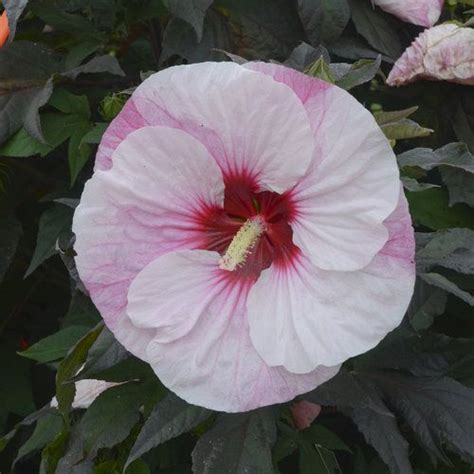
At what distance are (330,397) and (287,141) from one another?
0.85ft

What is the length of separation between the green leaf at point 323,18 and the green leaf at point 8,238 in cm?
48

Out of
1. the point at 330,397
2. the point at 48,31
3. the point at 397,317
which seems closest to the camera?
the point at 397,317

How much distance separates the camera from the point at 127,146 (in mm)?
688

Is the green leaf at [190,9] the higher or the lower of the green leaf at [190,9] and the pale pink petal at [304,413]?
the higher

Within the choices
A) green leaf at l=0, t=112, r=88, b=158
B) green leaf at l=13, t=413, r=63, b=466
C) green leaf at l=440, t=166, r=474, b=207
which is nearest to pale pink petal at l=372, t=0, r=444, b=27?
green leaf at l=440, t=166, r=474, b=207

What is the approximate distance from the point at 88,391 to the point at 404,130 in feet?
1.41

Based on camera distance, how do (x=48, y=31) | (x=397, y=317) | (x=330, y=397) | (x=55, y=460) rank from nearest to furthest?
(x=397, y=317)
(x=330, y=397)
(x=55, y=460)
(x=48, y=31)

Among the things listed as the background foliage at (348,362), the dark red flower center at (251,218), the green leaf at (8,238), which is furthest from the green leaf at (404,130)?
the green leaf at (8,238)

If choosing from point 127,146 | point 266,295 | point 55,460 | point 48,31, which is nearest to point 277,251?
point 266,295

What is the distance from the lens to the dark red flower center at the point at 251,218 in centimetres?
74

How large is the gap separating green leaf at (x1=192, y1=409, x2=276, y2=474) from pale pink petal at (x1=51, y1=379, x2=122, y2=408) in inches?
5.5

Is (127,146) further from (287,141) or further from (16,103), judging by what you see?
(16,103)

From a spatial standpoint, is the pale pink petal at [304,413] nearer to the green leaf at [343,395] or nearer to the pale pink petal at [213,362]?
the green leaf at [343,395]

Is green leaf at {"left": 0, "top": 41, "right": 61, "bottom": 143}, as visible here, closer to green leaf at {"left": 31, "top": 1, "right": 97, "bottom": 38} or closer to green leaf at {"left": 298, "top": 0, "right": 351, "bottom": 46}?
green leaf at {"left": 31, "top": 1, "right": 97, "bottom": 38}
